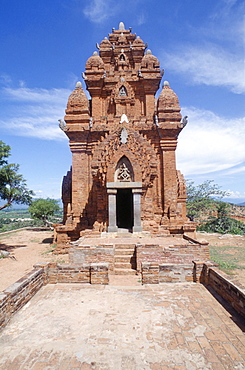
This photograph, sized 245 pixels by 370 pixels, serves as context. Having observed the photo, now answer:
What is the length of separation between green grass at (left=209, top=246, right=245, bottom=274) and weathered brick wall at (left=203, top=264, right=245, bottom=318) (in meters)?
3.82

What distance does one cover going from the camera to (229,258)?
1234 centimetres

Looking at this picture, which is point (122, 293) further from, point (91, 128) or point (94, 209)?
point (91, 128)

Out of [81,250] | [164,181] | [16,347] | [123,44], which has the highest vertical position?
[123,44]

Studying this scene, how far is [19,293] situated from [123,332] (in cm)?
272

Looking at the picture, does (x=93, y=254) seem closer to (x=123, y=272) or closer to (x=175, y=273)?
(x=123, y=272)

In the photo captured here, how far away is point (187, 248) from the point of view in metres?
8.96

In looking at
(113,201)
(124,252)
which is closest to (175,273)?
Result: (124,252)

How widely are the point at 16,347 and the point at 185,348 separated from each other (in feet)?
9.80

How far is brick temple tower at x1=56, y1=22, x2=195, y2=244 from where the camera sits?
12.7m

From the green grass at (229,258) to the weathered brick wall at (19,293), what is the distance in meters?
7.95

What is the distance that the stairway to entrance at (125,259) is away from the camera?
28.6 ft

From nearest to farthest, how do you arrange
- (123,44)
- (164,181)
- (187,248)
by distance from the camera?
(187,248) < (164,181) < (123,44)

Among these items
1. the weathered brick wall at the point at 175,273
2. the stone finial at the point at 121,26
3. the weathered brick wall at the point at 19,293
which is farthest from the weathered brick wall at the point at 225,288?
the stone finial at the point at 121,26

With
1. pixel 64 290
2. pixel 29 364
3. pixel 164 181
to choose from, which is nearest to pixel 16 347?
pixel 29 364
